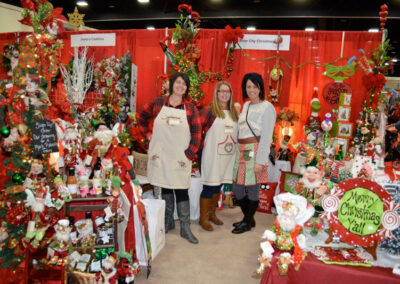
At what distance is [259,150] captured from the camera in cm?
282

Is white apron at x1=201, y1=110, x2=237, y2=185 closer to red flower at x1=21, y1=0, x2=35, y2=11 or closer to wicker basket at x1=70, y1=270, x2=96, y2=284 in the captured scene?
wicker basket at x1=70, y1=270, x2=96, y2=284

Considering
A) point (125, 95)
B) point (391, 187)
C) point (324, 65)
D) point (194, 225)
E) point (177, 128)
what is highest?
point (324, 65)

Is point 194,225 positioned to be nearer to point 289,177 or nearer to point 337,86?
point 289,177

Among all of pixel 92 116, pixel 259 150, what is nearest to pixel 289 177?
pixel 259 150

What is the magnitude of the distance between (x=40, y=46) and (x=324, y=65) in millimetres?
3496

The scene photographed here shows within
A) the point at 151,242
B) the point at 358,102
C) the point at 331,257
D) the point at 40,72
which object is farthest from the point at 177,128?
the point at 358,102

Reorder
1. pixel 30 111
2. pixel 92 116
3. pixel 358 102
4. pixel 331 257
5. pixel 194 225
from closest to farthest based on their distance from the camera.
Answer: pixel 331 257 < pixel 30 111 < pixel 92 116 < pixel 194 225 < pixel 358 102

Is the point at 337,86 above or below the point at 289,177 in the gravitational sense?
above

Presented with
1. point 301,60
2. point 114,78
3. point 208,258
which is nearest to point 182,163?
point 208,258

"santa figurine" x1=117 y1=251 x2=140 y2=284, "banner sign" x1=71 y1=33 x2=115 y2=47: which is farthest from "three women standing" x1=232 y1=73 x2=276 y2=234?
"banner sign" x1=71 y1=33 x2=115 y2=47

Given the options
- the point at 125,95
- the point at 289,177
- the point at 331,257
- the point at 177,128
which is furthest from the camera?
the point at 125,95

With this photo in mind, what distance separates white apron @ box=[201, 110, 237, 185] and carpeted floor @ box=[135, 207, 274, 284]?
21.7 inches

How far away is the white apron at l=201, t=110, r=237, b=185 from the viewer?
2.98 meters

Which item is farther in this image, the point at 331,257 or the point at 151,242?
the point at 151,242
